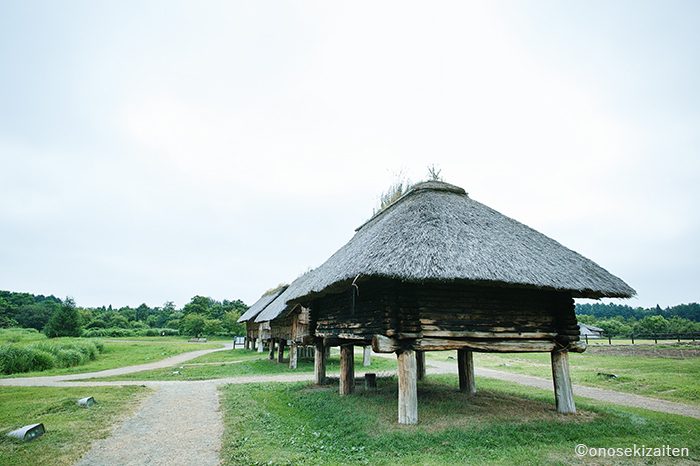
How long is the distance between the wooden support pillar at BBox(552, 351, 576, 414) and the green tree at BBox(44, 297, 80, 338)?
53.6m

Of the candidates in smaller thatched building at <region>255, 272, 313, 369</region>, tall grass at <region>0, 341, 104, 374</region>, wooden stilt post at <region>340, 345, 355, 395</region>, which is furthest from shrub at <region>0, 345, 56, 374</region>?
wooden stilt post at <region>340, 345, 355, 395</region>

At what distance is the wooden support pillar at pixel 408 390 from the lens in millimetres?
7992

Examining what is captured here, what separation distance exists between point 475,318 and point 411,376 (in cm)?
201

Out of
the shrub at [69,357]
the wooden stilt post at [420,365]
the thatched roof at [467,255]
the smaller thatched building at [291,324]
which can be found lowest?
the shrub at [69,357]

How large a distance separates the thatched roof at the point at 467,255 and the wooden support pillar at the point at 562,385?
→ 5.17 ft

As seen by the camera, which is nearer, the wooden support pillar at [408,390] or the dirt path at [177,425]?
the dirt path at [177,425]

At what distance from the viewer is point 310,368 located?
70.4 feet

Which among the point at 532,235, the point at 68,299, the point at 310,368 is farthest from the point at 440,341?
the point at 68,299

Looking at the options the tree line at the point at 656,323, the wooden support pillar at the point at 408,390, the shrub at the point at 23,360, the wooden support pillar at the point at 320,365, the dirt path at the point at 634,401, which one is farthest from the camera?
the tree line at the point at 656,323

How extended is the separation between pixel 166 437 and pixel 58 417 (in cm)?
335

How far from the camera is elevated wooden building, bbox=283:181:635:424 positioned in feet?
26.4

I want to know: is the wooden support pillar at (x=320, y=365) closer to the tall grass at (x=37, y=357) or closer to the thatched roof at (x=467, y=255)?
the thatched roof at (x=467, y=255)

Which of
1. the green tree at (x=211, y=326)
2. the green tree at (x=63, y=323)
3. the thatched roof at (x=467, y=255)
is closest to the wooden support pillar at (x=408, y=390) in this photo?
the thatched roof at (x=467, y=255)

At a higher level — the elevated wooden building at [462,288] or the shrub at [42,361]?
the elevated wooden building at [462,288]
